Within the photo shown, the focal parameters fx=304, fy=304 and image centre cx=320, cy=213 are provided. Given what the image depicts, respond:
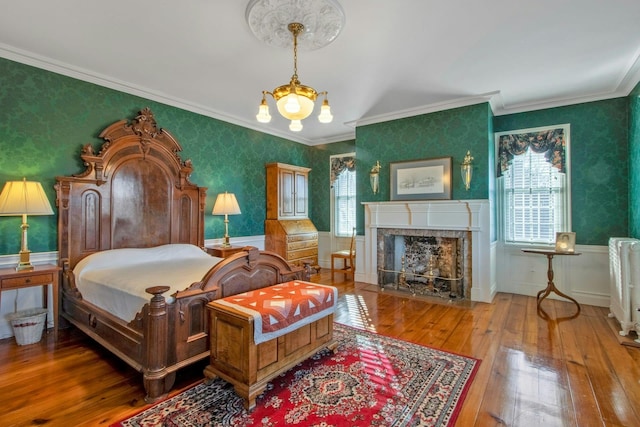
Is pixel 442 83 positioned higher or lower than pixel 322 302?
higher

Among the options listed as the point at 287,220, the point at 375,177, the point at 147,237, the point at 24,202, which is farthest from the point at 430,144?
the point at 24,202

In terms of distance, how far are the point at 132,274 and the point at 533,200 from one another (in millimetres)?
5145

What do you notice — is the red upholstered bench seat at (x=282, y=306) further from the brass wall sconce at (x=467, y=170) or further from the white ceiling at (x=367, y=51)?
the brass wall sconce at (x=467, y=170)

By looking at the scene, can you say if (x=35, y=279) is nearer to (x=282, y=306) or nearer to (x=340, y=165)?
(x=282, y=306)

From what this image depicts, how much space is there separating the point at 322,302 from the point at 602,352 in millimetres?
2523

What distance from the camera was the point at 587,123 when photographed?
162 inches

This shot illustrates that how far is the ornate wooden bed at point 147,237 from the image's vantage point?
210cm

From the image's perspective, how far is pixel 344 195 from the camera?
645 centimetres

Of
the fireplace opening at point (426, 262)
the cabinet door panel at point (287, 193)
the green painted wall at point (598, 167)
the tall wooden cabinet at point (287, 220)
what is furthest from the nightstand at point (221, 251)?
the green painted wall at point (598, 167)

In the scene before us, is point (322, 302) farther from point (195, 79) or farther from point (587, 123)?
point (587, 123)

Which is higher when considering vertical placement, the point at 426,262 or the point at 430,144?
the point at 430,144

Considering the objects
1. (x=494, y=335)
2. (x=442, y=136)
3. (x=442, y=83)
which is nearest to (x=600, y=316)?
(x=494, y=335)

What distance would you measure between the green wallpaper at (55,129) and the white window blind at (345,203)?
266 centimetres

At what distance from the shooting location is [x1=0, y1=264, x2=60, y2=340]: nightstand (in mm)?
2674
